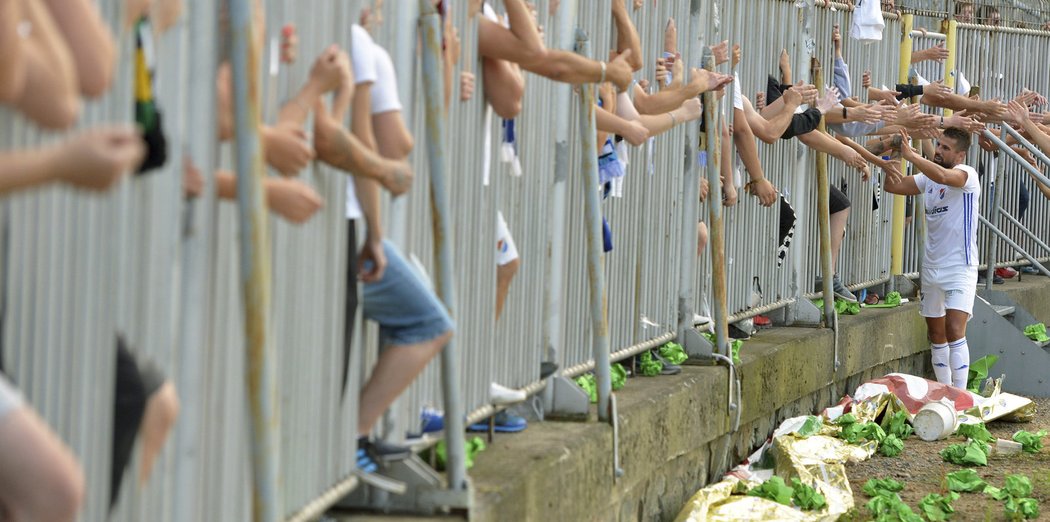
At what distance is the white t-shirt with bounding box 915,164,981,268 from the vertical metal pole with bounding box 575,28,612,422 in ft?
19.5

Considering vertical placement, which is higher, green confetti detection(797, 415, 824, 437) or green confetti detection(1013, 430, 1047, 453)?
green confetti detection(797, 415, 824, 437)

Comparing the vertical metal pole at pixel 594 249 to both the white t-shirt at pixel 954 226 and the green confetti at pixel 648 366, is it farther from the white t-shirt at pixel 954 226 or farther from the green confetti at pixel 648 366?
the white t-shirt at pixel 954 226

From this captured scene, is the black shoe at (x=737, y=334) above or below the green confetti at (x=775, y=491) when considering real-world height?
above

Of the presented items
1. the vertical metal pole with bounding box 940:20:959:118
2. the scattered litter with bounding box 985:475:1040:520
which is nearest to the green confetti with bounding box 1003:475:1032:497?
the scattered litter with bounding box 985:475:1040:520

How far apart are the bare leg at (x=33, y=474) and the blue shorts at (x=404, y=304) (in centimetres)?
208

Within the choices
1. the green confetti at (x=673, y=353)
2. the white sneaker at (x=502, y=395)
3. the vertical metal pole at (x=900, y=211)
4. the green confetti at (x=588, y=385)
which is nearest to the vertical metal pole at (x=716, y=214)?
the green confetti at (x=673, y=353)

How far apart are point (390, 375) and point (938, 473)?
208 inches

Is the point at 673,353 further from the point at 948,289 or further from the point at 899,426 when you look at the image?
the point at 948,289

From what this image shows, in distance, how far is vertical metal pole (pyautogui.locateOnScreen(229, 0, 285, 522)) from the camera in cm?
359

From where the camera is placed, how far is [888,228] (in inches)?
543

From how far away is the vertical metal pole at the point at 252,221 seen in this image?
3.59 metres

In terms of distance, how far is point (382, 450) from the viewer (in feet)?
17.2

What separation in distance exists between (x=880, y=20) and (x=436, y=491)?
8085mm

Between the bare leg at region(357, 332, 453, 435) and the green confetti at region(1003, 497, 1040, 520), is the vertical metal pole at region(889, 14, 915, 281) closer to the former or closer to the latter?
the green confetti at region(1003, 497, 1040, 520)
